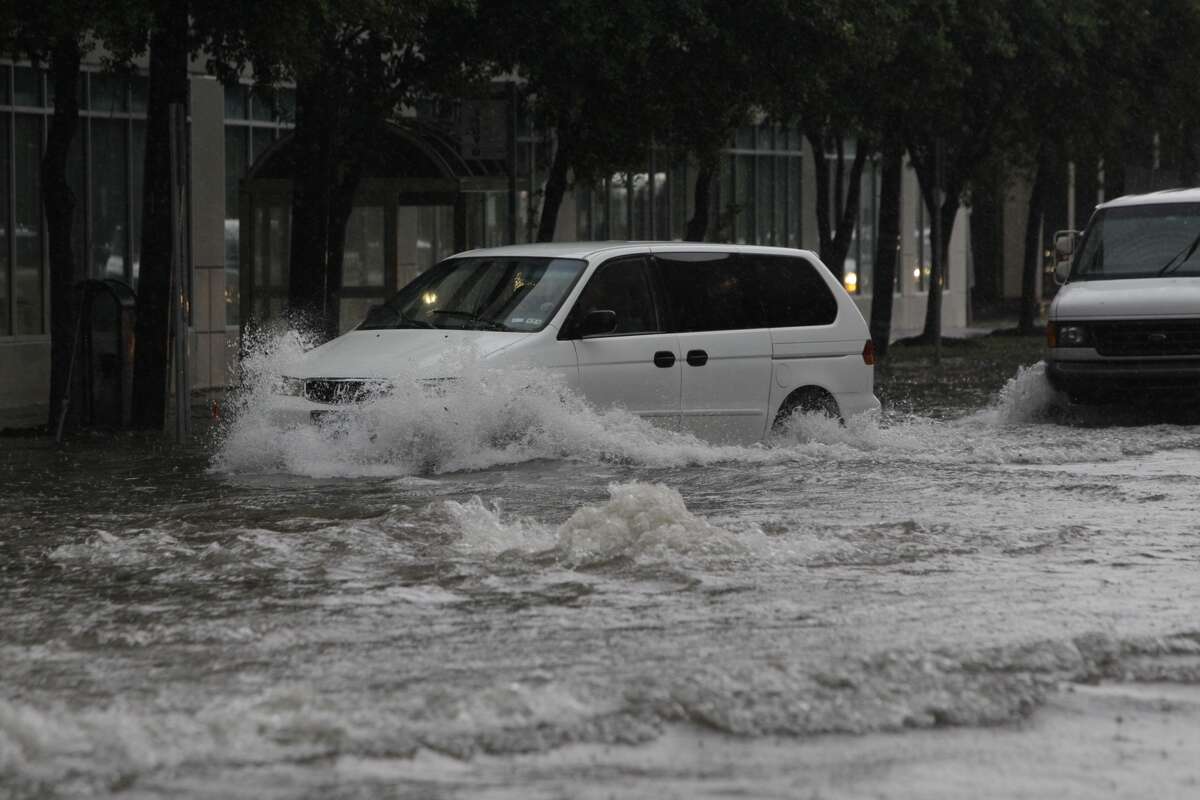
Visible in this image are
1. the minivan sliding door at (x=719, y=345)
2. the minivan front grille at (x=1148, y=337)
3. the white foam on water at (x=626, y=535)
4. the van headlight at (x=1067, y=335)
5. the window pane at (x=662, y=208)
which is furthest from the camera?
the window pane at (x=662, y=208)

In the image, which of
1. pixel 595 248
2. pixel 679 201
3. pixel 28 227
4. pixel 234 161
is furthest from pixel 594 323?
pixel 679 201

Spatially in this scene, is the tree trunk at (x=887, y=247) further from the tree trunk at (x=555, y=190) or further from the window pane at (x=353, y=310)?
the window pane at (x=353, y=310)

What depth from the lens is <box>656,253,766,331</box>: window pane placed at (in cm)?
1438

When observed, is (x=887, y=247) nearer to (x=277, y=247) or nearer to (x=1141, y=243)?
(x=277, y=247)

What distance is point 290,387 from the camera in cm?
1334

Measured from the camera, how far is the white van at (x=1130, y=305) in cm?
1767

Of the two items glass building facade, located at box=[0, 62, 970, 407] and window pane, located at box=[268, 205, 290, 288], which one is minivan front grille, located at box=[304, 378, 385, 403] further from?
window pane, located at box=[268, 205, 290, 288]

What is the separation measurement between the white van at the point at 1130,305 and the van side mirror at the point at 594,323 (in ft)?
17.5

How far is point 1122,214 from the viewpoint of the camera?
19.3 m

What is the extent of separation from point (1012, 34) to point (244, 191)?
392 inches

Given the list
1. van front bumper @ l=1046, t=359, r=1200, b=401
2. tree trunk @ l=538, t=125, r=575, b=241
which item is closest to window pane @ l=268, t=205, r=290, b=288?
tree trunk @ l=538, t=125, r=575, b=241

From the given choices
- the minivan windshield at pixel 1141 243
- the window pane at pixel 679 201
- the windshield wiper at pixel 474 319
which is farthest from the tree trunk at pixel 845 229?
the windshield wiper at pixel 474 319

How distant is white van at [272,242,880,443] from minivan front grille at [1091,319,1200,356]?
10.7ft

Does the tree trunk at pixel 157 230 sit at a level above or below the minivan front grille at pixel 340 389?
above
